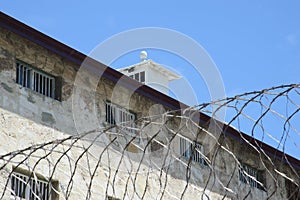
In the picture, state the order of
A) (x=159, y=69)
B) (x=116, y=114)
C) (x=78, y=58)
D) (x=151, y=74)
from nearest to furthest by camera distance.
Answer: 1. (x=78, y=58)
2. (x=116, y=114)
3. (x=151, y=74)
4. (x=159, y=69)

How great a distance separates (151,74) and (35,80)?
454 cm

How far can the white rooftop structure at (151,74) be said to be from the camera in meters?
16.2

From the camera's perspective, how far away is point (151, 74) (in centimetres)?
1628

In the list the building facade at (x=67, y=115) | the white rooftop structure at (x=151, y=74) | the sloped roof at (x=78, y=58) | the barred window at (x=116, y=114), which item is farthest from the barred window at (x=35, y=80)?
the white rooftop structure at (x=151, y=74)

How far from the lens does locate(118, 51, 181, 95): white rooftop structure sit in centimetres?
1617

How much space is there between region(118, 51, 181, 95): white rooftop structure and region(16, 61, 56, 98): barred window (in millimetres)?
3906

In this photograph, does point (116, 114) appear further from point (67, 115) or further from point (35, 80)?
point (35, 80)

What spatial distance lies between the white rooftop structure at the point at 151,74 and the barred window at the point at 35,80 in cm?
391

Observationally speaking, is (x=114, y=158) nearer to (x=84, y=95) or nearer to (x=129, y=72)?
(x=84, y=95)

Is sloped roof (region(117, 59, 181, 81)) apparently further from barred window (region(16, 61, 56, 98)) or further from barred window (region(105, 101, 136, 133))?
barred window (region(16, 61, 56, 98))

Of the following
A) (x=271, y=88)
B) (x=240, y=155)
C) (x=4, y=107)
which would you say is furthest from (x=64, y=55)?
(x=271, y=88)

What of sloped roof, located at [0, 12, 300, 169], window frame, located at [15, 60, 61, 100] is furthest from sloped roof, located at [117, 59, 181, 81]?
window frame, located at [15, 60, 61, 100]

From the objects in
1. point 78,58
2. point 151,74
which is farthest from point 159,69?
point 78,58

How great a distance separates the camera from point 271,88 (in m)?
5.15
